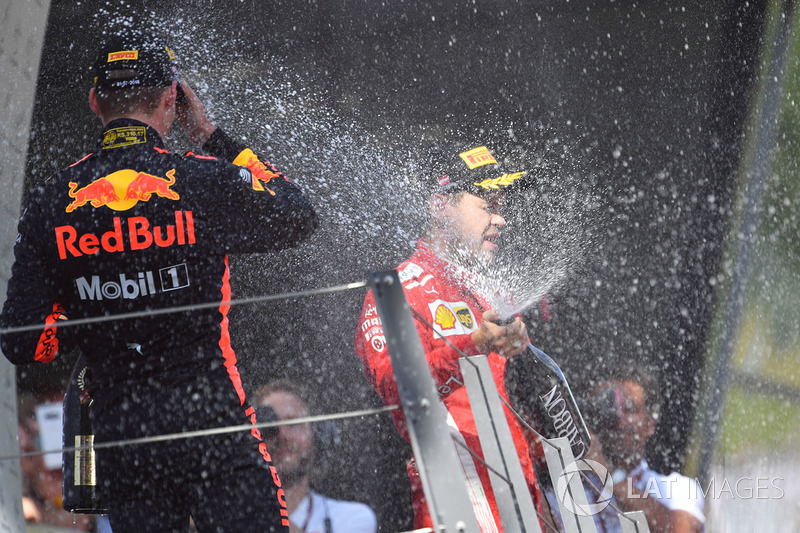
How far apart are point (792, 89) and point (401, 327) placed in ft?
11.2

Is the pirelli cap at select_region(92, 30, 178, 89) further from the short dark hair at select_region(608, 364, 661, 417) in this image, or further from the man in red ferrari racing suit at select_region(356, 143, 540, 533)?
the short dark hair at select_region(608, 364, 661, 417)

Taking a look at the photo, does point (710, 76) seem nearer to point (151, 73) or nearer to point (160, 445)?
point (151, 73)

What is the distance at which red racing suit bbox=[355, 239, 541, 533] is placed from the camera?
2.62 metres

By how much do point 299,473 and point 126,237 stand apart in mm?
1700

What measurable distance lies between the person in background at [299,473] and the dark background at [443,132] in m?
0.21

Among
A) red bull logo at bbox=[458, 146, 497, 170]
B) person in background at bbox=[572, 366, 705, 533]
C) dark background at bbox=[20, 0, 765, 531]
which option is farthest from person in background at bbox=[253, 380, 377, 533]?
red bull logo at bbox=[458, 146, 497, 170]

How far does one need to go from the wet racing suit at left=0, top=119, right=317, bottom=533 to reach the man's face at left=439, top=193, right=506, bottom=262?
1118mm

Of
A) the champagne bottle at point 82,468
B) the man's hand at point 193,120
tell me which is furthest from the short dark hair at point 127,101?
the champagne bottle at point 82,468

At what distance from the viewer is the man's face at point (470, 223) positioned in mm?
3029

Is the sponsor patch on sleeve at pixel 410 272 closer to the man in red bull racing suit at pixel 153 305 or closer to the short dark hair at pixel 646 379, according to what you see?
the man in red bull racing suit at pixel 153 305

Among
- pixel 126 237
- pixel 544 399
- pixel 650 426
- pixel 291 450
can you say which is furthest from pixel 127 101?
pixel 650 426

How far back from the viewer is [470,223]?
9.94 feet

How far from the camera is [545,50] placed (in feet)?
13.2

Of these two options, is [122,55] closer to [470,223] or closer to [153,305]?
[153,305]
